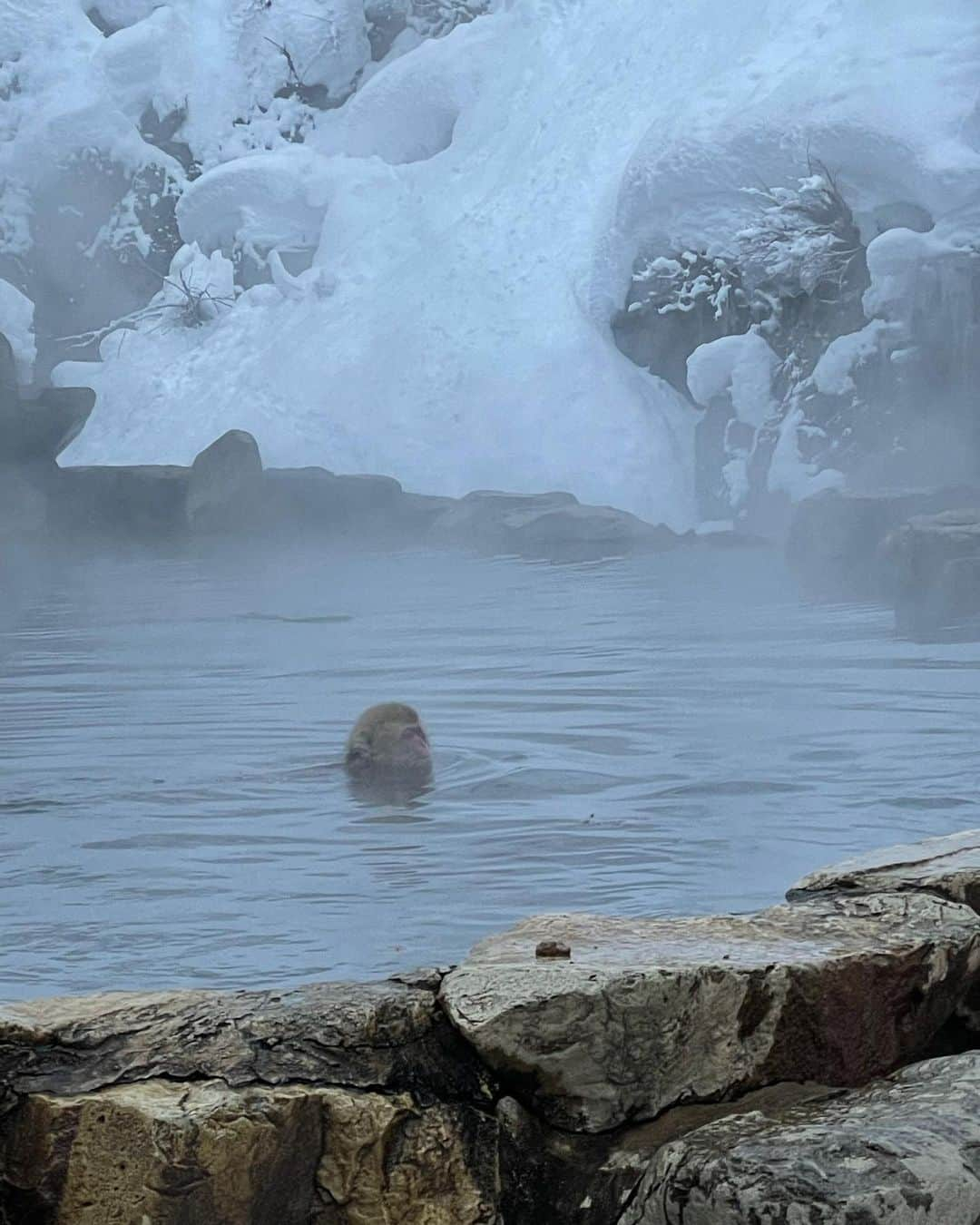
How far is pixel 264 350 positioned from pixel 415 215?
3006 mm

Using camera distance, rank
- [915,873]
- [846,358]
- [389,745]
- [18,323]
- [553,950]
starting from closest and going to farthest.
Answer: [553,950], [915,873], [389,745], [846,358], [18,323]

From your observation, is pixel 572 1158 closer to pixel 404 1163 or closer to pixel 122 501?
pixel 404 1163

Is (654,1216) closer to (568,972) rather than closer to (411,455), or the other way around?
(568,972)

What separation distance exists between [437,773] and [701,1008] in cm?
354

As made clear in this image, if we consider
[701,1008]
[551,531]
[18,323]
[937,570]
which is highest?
[18,323]

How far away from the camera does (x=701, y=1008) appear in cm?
205

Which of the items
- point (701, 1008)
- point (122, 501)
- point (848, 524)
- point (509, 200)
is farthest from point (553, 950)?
point (509, 200)

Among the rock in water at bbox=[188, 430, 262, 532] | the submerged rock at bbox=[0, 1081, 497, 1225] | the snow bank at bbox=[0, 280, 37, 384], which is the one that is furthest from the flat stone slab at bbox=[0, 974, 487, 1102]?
the snow bank at bbox=[0, 280, 37, 384]

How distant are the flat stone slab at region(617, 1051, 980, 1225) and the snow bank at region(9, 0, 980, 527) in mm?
16039

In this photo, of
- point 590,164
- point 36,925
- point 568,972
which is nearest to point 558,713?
point 36,925

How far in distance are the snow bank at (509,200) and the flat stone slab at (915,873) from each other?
15.2m

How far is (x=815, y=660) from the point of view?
818 cm

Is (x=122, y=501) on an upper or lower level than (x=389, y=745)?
upper

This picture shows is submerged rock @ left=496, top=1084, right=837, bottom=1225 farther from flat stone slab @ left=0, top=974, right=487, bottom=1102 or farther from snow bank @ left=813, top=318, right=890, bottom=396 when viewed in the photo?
snow bank @ left=813, top=318, right=890, bottom=396
